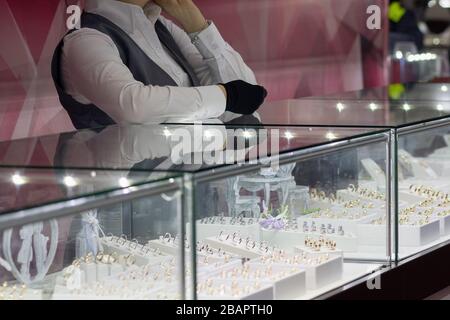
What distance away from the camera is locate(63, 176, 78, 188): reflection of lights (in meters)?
2.51

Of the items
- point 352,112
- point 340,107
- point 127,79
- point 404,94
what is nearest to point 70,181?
point 127,79

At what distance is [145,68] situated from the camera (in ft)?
14.0

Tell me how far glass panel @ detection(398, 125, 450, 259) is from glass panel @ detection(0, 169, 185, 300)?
1.05m

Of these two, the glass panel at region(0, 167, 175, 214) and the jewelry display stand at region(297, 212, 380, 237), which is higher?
the glass panel at region(0, 167, 175, 214)

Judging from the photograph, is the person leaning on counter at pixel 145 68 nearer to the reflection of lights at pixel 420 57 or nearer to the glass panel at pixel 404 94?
the glass panel at pixel 404 94

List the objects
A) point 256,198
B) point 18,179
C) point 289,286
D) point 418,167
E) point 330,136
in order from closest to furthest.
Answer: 1. point 18,179
2. point 289,286
3. point 330,136
4. point 256,198
5. point 418,167

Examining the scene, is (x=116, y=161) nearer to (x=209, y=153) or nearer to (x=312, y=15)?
(x=209, y=153)

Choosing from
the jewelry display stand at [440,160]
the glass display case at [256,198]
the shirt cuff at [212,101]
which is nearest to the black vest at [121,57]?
the shirt cuff at [212,101]

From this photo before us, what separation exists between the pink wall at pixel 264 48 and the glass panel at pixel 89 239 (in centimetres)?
97

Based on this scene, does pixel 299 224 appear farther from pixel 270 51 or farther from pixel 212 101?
pixel 270 51

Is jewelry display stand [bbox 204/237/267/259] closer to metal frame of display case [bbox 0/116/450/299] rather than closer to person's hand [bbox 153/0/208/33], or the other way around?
metal frame of display case [bbox 0/116/450/299]

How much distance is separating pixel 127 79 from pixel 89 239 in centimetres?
85

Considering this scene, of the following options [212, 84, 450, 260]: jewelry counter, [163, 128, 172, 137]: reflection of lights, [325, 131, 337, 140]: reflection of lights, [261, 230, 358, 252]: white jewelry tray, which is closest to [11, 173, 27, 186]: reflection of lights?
[163, 128, 172, 137]: reflection of lights
